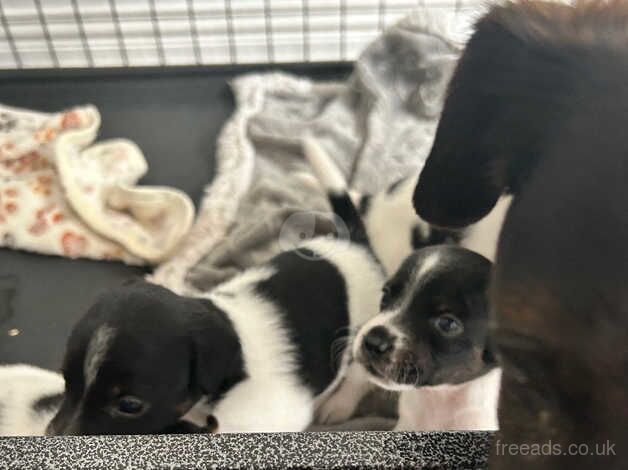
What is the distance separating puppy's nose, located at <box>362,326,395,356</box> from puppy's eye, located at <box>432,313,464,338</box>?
8 centimetres

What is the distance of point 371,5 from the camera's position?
273cm

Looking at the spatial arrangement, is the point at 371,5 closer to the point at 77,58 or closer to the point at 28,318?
the point at 77,58

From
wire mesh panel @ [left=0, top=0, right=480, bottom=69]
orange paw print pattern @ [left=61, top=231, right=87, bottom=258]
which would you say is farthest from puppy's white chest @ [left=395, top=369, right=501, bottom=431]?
wire mesh panel @ [left=0, top=0, right=480, bottom=69]

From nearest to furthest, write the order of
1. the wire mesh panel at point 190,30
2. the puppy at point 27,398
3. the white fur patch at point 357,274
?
the puppy at point 27,398 < the white fur patch at point 357,274 < the wire mesh panel at point 190,30

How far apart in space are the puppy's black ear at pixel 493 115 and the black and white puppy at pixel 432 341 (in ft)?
0.63

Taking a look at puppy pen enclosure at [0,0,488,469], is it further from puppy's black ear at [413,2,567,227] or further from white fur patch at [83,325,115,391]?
puppy's black ear at [413,2,567,227]

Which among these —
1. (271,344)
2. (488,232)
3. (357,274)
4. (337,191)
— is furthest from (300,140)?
(488,232)

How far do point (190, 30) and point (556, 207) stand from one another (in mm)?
2052

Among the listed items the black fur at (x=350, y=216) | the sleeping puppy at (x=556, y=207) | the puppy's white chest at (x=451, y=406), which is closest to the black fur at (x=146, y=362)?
the puppy's white chest at (x=451, y=406)

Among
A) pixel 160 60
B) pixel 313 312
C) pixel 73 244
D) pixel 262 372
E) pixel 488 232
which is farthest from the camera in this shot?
pixel 160 60

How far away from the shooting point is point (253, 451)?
3.18 feet

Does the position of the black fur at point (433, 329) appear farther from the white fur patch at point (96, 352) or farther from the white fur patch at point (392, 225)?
the white fur patch at point (96, 352)

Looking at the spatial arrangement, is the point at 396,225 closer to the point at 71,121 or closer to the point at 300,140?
the point at 300,140

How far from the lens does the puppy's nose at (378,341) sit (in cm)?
138
